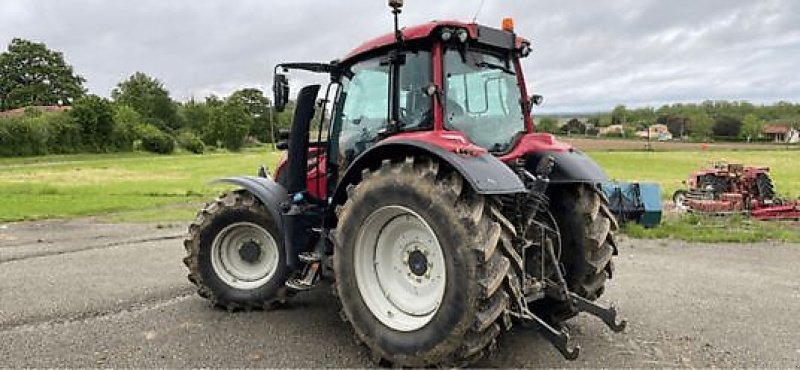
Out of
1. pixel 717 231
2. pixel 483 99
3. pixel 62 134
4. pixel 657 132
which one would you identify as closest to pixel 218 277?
pixel 483 99

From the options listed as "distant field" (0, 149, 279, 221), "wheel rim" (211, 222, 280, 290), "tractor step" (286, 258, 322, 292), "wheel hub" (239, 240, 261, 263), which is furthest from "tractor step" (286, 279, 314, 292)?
"distant field" (0, 149, 279, 221)

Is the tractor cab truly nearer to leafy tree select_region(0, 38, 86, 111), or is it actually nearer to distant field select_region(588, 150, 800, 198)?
distant field select_region(588, 150, 800, 198)

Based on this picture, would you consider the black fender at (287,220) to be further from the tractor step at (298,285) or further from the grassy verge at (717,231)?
the grassy verge at (717,231)

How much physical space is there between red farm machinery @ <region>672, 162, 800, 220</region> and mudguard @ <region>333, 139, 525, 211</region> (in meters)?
13.8

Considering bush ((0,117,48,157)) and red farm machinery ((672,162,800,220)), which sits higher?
bush ((0,117,48,157))

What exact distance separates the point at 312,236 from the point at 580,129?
75.9 m

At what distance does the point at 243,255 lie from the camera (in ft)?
19.8

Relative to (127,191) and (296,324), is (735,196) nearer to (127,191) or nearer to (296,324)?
(296,324)

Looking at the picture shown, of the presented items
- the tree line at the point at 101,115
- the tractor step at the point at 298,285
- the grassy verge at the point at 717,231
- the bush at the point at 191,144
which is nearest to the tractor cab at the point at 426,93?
the tractor step at the point at 298,285

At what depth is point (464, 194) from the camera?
4.08 metres

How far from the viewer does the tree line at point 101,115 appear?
57.1m

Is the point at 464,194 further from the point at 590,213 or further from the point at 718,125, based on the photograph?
the point at 718,125

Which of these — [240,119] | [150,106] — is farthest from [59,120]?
[150,106]

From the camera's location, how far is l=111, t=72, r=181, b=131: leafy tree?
9681cm
